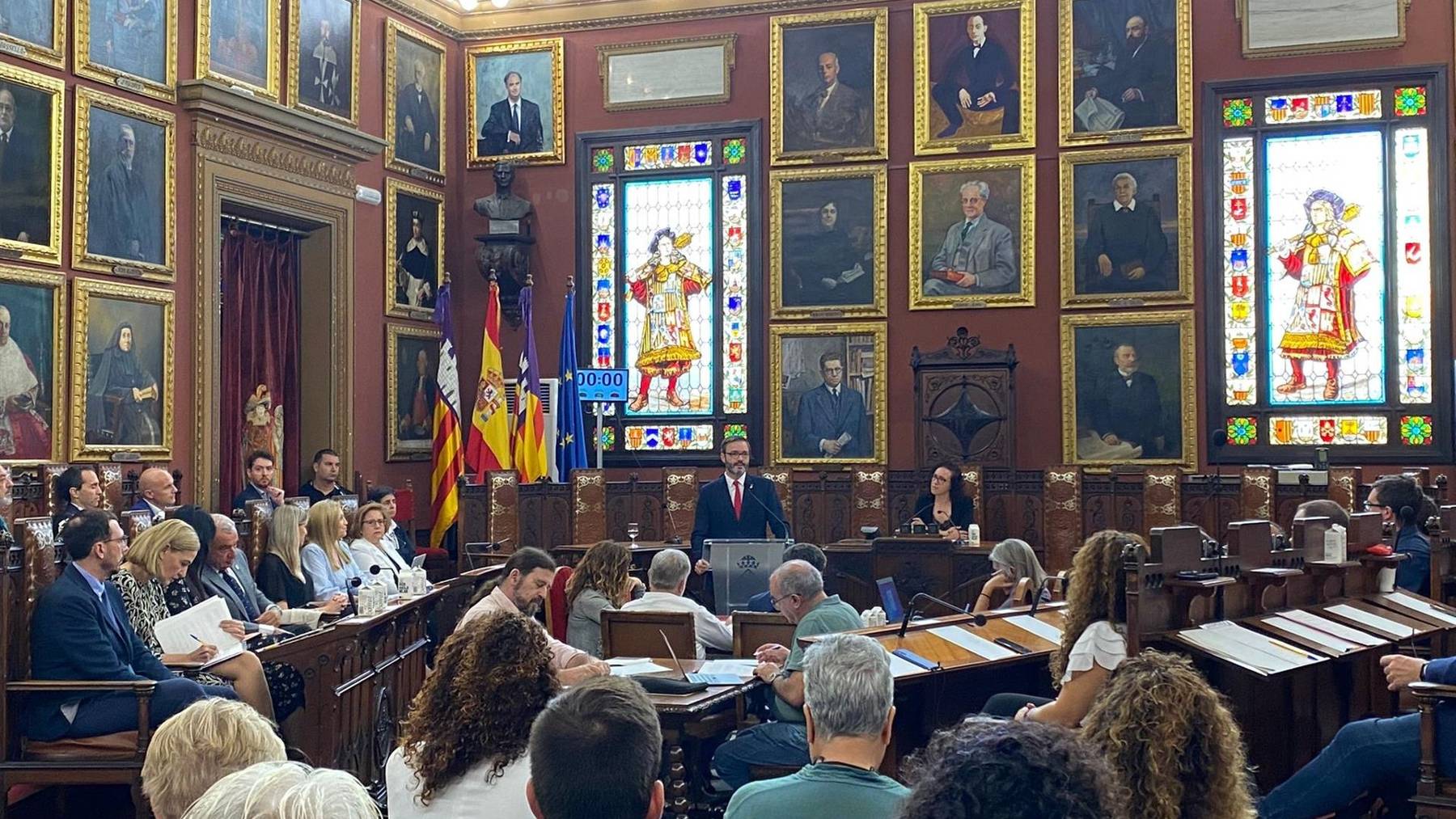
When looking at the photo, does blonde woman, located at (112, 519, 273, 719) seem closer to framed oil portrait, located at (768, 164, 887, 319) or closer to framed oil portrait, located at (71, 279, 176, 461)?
framed oil portrait, located at (71, 279, 176, 461)

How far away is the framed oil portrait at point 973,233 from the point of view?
1407 centimetres

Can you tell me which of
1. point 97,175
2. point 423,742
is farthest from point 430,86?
point 423,742

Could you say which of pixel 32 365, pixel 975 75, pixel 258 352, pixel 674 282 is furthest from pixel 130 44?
pixel 975 75

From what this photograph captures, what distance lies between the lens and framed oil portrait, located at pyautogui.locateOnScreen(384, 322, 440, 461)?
47.1 ft

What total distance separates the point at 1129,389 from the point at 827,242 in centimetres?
335

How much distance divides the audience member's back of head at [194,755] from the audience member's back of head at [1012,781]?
59.1 inches

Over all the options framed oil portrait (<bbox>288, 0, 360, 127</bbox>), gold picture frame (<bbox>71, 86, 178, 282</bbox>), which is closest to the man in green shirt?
gold picture frame (<bbox>71, 86, 178, 282</bbox>)

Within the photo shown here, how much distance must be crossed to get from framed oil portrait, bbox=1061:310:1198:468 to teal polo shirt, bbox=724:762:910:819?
11.0 metres

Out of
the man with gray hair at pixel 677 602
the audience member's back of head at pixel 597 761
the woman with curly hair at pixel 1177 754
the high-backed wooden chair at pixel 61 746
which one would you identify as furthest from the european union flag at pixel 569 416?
the audience member's back of head at pixel 597 761

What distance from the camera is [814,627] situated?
6.25 metres

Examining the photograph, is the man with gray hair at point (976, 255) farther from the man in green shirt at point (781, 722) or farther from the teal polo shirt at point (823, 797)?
the teal polo shirt at point (823, 797)

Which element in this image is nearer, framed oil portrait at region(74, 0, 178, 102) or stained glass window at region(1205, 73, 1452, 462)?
framed oil portrait at region(74, 0, 178, 102)

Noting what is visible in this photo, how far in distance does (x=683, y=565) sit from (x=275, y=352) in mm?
7303

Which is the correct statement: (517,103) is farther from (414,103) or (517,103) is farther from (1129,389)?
(1129,389)
